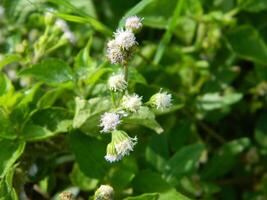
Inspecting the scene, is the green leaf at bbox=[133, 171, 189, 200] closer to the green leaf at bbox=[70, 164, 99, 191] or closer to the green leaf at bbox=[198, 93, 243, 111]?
the green leaf at bbox=[70, 164, 99, 191]

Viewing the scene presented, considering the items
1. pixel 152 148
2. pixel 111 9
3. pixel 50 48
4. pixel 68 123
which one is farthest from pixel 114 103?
pixel 111 9

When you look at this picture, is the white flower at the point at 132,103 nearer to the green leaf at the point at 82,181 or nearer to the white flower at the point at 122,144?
the white flower at the point at 122,144

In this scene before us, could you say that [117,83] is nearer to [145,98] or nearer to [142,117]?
[142,117]

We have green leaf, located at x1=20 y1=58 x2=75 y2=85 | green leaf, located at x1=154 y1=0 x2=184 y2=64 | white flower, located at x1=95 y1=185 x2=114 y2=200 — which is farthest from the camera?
green leaf, located at x1=154 y1=0 x2=184 y2=64

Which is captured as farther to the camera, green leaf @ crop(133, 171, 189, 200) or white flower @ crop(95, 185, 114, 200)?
green leaf @ crop(133, 171, 189, 200)

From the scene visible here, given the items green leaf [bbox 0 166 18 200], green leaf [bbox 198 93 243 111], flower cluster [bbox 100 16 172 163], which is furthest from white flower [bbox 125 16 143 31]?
green leaf [bbox 198 93 243 111]

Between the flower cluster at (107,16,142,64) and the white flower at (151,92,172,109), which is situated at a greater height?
the flower cluster at (107,16,142,64)

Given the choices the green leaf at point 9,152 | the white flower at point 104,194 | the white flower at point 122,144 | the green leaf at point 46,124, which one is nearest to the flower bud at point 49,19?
the green leaf at point 46,124

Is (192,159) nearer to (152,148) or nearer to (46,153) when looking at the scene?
(152,148)
